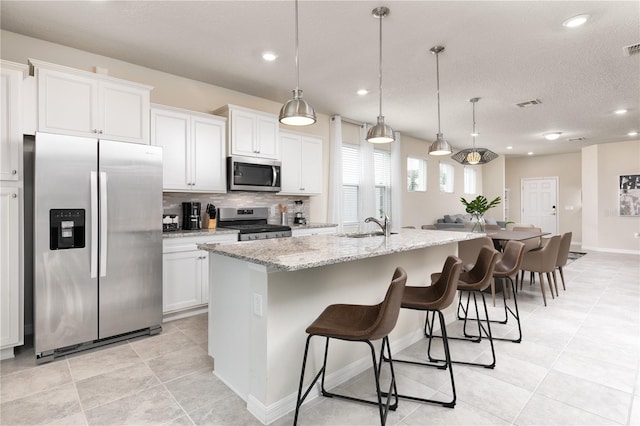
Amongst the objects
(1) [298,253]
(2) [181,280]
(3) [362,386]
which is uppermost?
(1) [298,253]

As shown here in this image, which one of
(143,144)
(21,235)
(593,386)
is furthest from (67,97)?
(593,386)

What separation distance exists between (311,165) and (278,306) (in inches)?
140

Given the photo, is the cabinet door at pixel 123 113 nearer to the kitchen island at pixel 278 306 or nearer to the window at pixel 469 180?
the kitchen island at pixel 278 306

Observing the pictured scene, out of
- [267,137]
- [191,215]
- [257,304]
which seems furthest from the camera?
[267,137]

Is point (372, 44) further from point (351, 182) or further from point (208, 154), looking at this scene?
point (351, 182)

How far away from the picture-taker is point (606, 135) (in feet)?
24.5

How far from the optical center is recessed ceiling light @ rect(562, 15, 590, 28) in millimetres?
2791

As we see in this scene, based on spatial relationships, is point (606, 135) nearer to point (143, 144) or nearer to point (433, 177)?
point (433, 177)

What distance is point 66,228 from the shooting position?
8.74 feet

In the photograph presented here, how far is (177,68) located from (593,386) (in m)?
4.76

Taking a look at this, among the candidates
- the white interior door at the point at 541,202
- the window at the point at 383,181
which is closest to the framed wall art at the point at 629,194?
the white interior door at the point at 541,202

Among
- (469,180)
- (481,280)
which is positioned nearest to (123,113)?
(481,280)

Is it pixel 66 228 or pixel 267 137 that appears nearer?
pixel 66 228

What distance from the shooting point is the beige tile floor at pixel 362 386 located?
1.91 m
